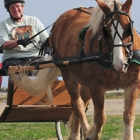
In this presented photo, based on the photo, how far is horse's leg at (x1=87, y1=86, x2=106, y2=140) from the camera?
6586mm

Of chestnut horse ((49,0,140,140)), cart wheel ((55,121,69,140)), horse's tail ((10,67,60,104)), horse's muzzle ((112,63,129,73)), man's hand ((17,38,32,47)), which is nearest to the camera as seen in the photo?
horse's muzzle ((112,63,129,73))

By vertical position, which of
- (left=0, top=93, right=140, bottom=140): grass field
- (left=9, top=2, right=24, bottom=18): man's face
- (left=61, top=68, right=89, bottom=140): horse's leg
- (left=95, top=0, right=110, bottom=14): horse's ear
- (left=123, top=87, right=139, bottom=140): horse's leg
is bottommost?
(left=0, top=93, right=140, bottom=140): grass field

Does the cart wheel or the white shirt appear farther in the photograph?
the cart wheel

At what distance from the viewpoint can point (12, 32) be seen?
318 inches

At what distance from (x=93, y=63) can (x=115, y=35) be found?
1.96ft

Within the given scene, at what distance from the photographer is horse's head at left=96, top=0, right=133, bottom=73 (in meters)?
5.98

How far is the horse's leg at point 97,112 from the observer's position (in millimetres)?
6586

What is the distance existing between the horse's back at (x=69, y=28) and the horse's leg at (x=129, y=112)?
0.91 m

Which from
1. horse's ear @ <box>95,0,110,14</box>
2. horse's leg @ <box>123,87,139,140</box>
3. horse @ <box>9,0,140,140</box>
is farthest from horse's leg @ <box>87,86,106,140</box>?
Answer: horse's ear @ <box>95,0,110,14</box>

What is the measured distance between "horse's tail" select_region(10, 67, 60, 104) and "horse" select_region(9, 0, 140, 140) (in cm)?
70

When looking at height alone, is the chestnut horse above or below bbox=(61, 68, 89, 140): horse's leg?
above

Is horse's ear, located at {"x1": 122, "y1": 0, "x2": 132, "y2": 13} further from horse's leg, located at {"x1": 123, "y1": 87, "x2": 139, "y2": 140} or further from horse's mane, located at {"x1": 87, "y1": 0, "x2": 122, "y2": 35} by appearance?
horse's leg, located at {"x1": 123, "y1": 87, "x2": 139, "y2": 140}

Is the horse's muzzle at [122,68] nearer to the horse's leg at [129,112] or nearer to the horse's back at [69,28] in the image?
the horse's leg at [129,112]

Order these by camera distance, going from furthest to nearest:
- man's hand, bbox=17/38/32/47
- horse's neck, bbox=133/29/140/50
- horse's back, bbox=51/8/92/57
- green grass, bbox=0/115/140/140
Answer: green grass, bbox=0/115/140/140 < man's hand, bbox=17/38/32/47 < horse's back, bbox=51/8/92/57 < horse's neck, bbox=133/29/140/50
